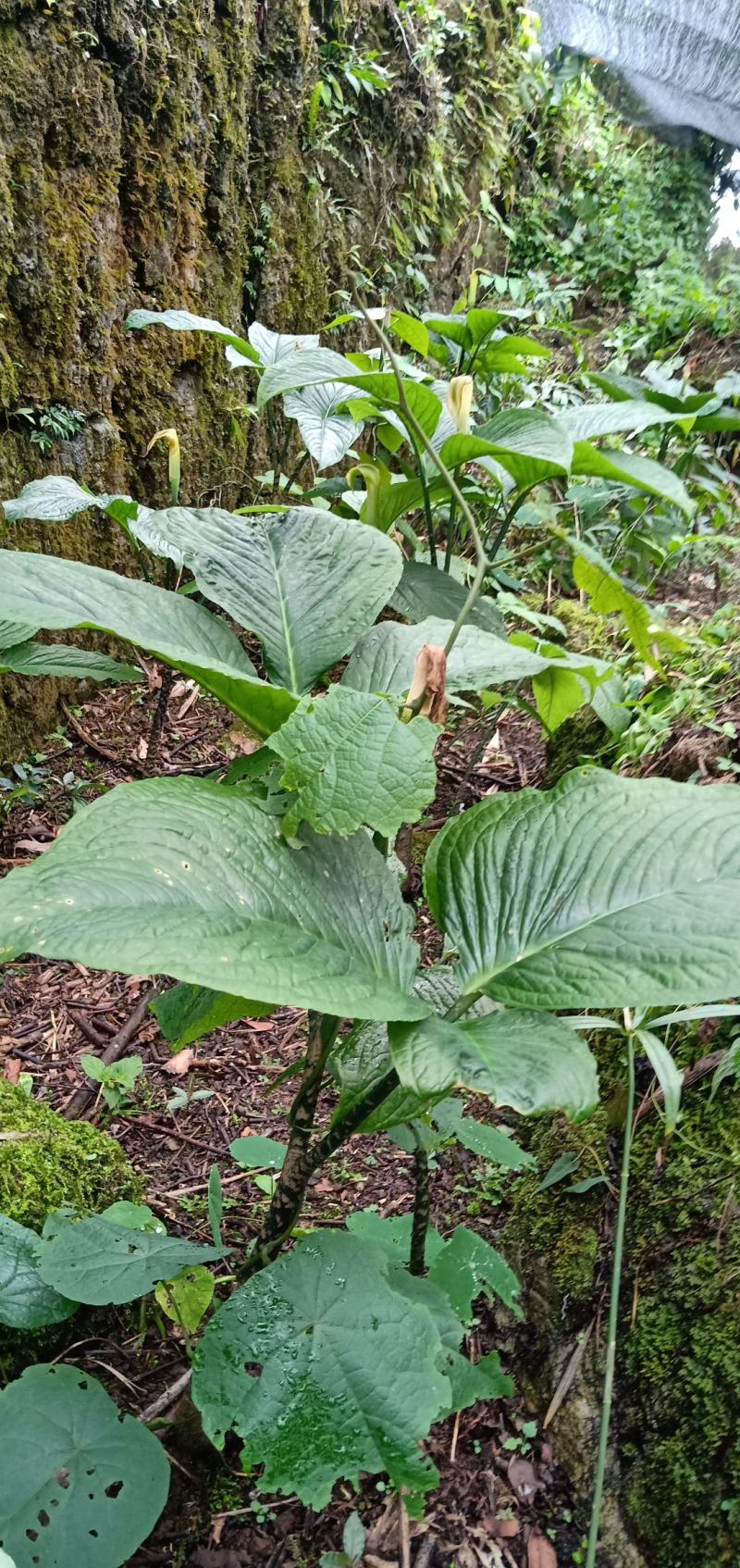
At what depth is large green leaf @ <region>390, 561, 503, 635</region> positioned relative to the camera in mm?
1715

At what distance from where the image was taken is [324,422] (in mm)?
1853

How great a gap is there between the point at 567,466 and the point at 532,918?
73 centimetres

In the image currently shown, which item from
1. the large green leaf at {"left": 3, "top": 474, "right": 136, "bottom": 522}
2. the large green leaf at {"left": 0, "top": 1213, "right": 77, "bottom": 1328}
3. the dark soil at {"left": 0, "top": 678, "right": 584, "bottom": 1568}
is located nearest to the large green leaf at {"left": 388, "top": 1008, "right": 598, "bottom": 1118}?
the dark soil at {"left": 0, "top": 678, "right": 584, "bottom": 1568}

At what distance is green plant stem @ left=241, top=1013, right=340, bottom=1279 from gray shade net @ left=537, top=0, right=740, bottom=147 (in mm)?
6822

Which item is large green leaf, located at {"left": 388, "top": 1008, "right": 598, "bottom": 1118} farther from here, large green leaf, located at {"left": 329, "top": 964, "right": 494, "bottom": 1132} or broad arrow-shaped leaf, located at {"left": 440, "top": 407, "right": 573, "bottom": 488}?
broad arrow-shaped leaf, located at {"left": 440, "top": 407, "right": 573, "bottom": 488}

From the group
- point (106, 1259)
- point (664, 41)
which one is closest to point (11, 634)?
point (106, 1259)

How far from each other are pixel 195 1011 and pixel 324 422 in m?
1.33

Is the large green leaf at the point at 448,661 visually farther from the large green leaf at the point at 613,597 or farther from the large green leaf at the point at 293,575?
the large green leaf at the point at 613,597

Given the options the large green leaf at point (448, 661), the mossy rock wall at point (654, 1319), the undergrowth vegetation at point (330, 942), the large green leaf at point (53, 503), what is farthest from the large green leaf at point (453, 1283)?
the large green leaf at point (53, 503)

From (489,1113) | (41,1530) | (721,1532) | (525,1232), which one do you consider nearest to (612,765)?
(489,1113)

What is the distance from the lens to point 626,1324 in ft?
4.05

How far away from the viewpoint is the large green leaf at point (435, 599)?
5.63 feet

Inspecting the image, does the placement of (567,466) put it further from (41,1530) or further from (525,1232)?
(41,1530)

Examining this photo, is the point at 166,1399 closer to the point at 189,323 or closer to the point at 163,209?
the point at 189,323
